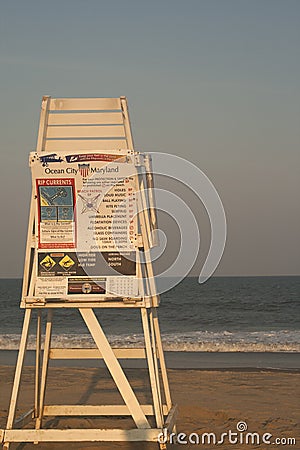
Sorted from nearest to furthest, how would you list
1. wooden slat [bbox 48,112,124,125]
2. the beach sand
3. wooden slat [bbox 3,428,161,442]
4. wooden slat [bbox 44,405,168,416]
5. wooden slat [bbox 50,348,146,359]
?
1. wooden slat [bbox 3,428,161,442]
2. wooden slat [bbox 48,112,124,125]
3. wooden slat [bbox 50,348,146,359]
4. wooden slat [bbox 44,405,168,416]
5. the beach sand

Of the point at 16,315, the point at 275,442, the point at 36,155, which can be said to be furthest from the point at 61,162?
the point at 16,315

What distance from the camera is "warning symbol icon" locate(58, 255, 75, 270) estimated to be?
6.07 metres

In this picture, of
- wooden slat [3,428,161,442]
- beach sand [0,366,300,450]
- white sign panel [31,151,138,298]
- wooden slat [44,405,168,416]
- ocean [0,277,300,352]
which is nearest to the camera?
wooden slat [3,428,161,442]

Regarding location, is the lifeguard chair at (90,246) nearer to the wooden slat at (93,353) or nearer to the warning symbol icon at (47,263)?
the warning symbol icon at (47,263)

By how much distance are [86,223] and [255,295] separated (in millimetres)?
53620

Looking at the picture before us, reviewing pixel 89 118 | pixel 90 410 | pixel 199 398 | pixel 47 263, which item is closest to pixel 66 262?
pixel 47 263

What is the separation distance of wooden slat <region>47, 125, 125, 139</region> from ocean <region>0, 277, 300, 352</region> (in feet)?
45.5

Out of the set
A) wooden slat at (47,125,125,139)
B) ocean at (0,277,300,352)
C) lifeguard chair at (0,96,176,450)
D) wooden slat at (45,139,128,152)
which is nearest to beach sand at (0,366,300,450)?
lifeguard chair at (0,96,176,450)

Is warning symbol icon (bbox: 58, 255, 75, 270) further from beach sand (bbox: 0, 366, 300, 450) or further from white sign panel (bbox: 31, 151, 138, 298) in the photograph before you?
beach sand (bbox: 0, 366, 300, 450)

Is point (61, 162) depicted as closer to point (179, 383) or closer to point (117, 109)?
point (117, 109)

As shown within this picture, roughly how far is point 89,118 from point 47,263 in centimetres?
127

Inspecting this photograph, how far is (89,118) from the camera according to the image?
20.7ft

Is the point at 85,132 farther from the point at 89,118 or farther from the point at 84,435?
the point at 84,435

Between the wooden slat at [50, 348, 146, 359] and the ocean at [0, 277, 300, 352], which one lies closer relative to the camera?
the wooden slat at [50, 348, 146, 359]
